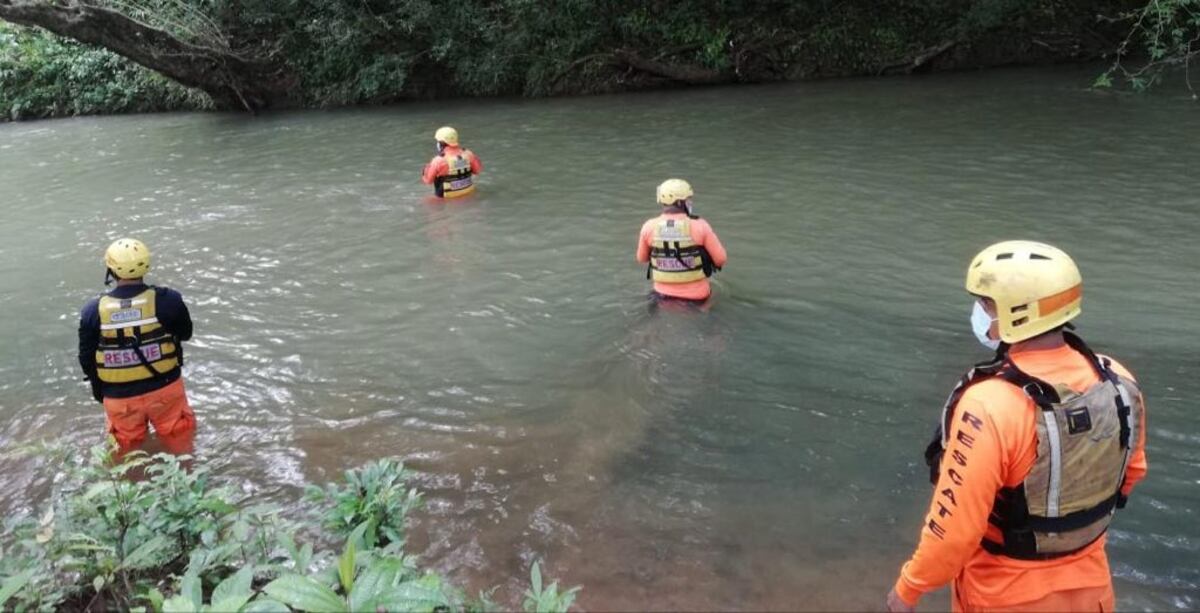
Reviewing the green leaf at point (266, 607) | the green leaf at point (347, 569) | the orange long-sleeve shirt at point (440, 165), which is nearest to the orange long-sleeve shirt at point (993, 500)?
the green leaf at point (347, 569)

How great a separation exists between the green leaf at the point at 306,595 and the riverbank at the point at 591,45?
989 inches

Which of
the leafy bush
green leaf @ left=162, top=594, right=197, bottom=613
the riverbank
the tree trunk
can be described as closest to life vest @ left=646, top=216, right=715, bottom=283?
the leafy bush

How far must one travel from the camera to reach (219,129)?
2369 cm

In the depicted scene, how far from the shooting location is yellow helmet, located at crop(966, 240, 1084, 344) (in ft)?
8.90

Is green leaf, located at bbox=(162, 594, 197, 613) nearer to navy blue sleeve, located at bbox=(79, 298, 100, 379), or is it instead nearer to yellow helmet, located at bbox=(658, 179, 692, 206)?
navy blue sleeve, located at bbox=(79, 298, 100, 379)

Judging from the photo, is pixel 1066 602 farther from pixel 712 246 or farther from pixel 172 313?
pixel 172 313

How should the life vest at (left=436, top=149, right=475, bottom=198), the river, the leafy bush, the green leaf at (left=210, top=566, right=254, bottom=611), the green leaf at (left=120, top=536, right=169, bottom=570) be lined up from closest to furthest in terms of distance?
the green leaf at (left=210, top=566, right=254, bottom=611) → the green leaf at (left=120, top=536, right=169, bottom=570) → the leafy bush → the river → the life vest at (left=436, top=149, right=475, bottom=198)

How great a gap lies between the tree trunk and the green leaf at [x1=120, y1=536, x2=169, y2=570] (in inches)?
856

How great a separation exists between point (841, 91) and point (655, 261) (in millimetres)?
16705

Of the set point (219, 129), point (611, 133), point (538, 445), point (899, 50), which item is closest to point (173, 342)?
point (538, 445)

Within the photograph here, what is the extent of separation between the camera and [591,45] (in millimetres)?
26406

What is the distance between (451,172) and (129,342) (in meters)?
7.59

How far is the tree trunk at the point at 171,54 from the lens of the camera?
69.6 ft

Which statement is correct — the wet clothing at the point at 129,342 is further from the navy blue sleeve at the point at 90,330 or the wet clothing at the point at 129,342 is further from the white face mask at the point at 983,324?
A: the white face mask at the point at 983,324
